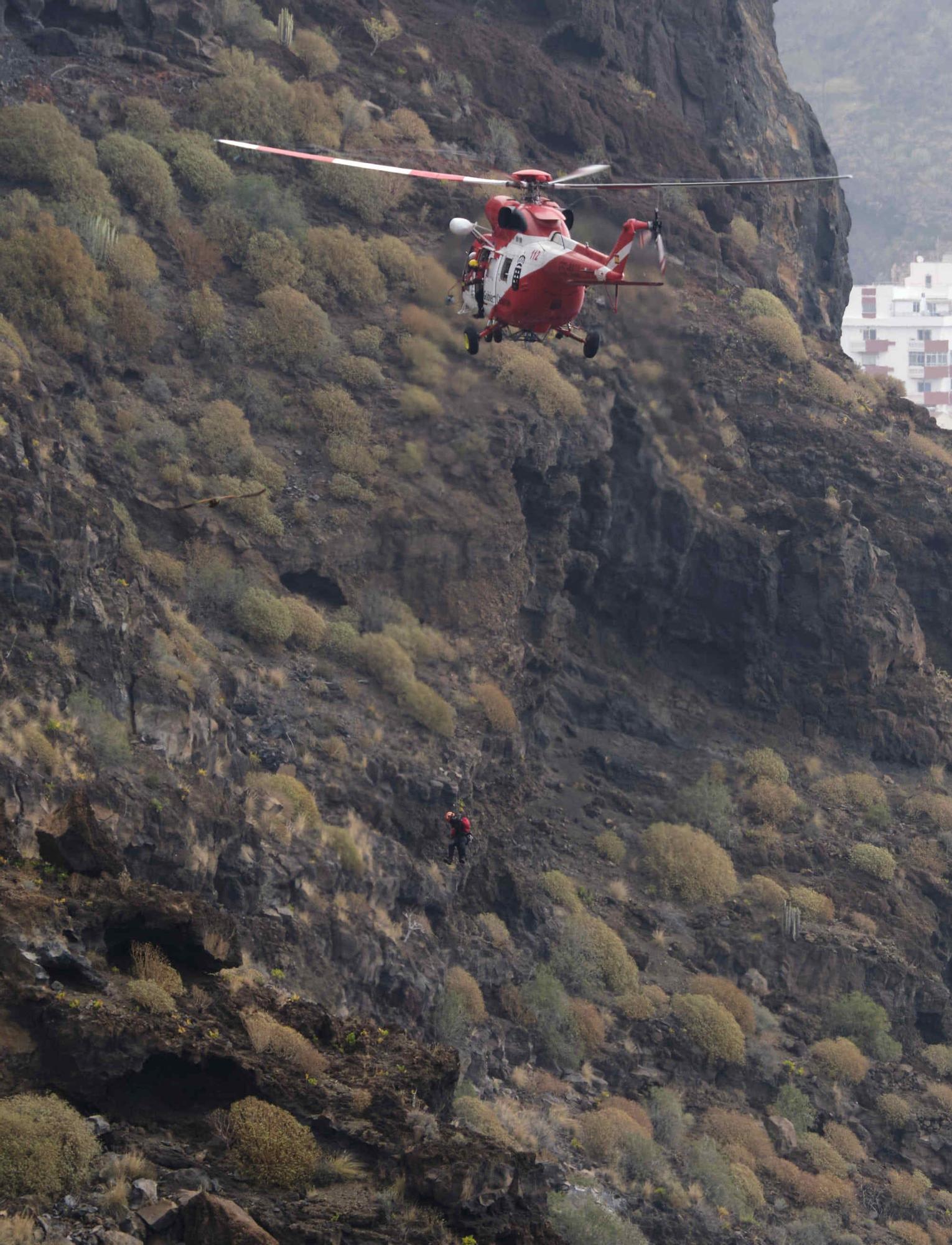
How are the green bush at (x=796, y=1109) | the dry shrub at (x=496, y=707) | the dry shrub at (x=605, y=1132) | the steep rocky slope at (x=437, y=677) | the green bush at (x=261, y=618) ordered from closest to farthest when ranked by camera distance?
the steep rocky slope at (x=437, y=677), the dry shrub at (x=605, y=1132), the green bush at (x=796, y=1109), the green bush at (x=261, y=618), the dry shrub at (x=496, y=707)

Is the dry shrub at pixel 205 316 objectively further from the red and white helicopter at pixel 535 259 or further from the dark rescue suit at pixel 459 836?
the dark rescue suit at pixel 459 836

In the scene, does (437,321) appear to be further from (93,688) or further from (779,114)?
(779,114)

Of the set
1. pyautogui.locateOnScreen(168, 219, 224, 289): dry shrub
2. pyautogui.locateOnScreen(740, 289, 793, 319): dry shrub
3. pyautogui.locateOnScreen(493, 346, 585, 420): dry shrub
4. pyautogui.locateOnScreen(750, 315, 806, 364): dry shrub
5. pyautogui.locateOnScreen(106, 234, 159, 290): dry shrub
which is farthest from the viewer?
pyautogui.locateOnScreen(740, 289, 793, 319): dry shrub

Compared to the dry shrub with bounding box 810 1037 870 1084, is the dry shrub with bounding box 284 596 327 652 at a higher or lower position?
higher

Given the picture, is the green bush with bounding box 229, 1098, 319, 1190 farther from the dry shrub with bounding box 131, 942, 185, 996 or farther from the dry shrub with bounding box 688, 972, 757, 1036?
the dry shrub with bounding box 688, 972, 757, 1036

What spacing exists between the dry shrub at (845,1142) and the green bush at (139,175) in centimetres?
2874

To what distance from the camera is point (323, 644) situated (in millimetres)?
38562

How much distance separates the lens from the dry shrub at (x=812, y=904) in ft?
140

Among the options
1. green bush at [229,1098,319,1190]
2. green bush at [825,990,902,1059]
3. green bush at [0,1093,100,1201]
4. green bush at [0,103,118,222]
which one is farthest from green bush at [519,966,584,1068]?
green bush at [0,103,118,222]

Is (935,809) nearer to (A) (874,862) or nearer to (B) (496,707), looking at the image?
(A) (874,862)

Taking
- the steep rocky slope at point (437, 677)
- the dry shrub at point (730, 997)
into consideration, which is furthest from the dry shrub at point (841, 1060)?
the dry shrub at point (730, 997)

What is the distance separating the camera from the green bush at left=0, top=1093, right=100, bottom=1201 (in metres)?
14.8

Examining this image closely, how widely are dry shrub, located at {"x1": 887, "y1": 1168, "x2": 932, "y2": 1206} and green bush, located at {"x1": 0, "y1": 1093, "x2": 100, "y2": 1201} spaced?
24.3 metres

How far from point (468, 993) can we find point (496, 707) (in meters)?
8.22
